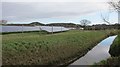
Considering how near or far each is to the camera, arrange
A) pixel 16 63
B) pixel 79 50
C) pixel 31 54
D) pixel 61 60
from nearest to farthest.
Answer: pixel 16 63 → pixel 31 54 → pixel 61 60 → pixel 79 50

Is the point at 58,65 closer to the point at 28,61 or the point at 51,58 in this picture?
the point at 51,58

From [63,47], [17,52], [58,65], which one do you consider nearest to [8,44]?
[17,52]

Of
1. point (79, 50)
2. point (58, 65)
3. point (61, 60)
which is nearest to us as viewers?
point (58, 65)

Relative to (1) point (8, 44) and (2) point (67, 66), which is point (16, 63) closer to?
(1) point (8, 44)

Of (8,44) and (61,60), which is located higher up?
(8,44)

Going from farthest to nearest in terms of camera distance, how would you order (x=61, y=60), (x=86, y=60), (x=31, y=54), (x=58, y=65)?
(x=86, y=60), (x=61, y=60), (x=58, y=65), (x=31, y=54)

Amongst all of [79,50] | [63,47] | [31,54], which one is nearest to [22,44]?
[31,54]

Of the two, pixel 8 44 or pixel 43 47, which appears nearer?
pixel 8 44

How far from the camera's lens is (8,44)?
2197 centimetres

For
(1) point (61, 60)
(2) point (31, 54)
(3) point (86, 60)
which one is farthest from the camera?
(3) point (86, 60)

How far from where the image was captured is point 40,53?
2369cm

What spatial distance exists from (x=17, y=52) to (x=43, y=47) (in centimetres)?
436

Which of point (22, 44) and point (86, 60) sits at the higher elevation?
point (22, 44)

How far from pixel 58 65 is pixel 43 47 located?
244cm
